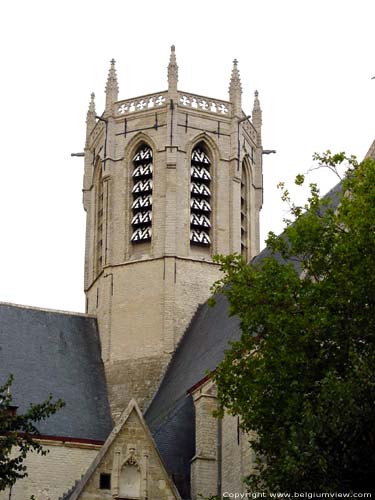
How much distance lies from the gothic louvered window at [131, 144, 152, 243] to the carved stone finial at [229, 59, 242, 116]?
106 inches

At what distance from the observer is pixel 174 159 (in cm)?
3077

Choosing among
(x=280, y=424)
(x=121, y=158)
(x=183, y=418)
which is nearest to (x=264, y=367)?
(x=280, y=424)

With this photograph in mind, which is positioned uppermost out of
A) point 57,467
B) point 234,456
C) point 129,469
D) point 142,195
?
point 142,195

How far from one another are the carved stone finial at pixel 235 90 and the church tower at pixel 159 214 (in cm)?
3

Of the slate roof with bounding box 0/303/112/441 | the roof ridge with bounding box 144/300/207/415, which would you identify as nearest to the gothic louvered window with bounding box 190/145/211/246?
the roof ridge with bounding box 144/300/207/415

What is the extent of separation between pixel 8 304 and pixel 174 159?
5.68 metres

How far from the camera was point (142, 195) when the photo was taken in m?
31.2

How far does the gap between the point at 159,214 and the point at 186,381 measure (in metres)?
5.96

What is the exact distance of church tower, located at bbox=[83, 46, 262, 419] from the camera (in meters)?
29.3

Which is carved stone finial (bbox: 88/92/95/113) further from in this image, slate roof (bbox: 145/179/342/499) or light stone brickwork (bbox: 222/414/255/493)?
light stone brickwork (bbox: 222/414/255/493)

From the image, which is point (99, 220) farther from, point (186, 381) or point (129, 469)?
point (129, 469)

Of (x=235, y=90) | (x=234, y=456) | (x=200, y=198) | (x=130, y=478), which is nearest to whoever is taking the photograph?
(x=130, y=478)

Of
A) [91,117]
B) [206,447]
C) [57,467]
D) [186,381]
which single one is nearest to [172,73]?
[91,117]

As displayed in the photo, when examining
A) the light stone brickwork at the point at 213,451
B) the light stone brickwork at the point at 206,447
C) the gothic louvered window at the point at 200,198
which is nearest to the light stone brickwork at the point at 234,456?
the light stone brickwork at the point at 213,451
